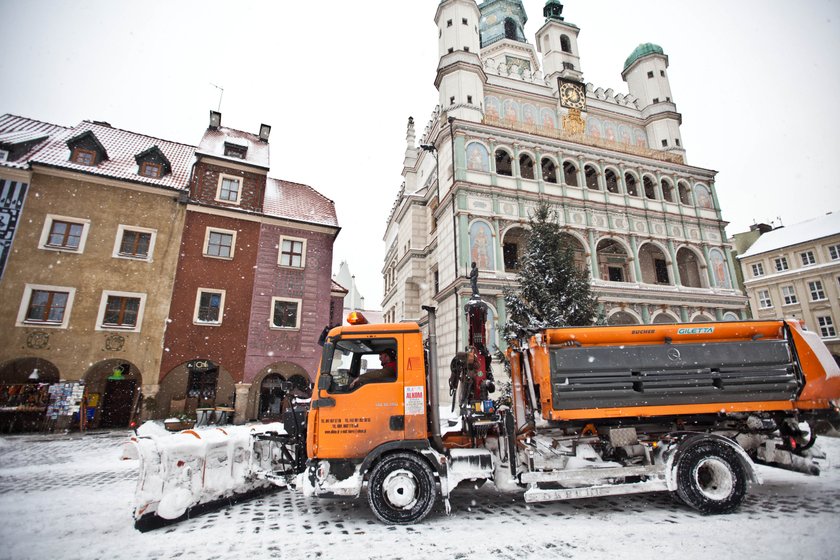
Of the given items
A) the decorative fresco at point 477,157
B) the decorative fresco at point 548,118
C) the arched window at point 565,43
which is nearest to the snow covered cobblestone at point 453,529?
the decorative fresco at point 477,157

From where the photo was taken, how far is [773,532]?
4.37m

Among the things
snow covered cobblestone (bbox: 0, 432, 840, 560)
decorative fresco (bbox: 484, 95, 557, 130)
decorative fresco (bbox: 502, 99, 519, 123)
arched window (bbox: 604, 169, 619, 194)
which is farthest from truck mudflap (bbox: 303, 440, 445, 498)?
arched window (bbox: 604, 169, 619, 194)

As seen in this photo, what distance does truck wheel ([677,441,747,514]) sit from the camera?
5.05 m

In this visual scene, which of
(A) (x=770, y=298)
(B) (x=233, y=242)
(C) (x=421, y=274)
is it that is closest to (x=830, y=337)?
(A) (x=770, y=298)

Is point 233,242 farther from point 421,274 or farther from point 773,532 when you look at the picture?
point 773,532

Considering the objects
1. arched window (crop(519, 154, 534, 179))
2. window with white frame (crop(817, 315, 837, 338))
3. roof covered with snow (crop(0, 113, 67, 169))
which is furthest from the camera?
window with white frame (crop(817, 315, 837, 338))

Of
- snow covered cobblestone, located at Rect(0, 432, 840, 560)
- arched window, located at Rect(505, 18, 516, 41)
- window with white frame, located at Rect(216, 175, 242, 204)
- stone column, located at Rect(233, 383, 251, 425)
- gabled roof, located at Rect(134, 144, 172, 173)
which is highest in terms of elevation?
arched window, located at Rect(505, 18, 516, 41)

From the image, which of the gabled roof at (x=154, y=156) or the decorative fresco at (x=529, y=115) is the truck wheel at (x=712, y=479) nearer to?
the gabled roof at (x=154, y=156)

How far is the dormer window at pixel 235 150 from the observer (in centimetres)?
1909

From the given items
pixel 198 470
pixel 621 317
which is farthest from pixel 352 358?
pixel 621 317

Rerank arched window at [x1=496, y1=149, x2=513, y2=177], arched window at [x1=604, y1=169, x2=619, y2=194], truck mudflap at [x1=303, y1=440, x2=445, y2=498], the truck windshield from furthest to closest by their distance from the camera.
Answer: arched window at [x1=604, y1=169, x2=619, y2=194], arched window at [x1=496, y1=149, x2=513, y2=177], the truck windshield, truck mudflap at [x1=303, y1=440, x2=445, y2=498]

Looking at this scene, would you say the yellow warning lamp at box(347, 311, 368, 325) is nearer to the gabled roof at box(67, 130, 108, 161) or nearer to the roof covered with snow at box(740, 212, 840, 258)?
the gabled roof at box(67, 130, 108, 161)

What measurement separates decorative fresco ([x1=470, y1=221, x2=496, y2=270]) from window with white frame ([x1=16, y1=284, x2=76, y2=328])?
18.4 meters

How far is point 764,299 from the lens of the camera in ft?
123
